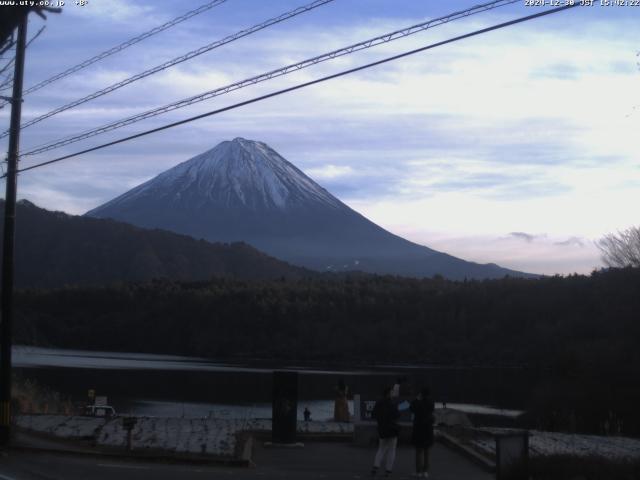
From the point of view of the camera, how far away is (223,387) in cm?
5478

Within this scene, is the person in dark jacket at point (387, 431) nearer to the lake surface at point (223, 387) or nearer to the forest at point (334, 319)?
the lake surface at point (223, 387)

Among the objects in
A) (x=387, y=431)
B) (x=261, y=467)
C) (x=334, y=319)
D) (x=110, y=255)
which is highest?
(x=110, y=255)

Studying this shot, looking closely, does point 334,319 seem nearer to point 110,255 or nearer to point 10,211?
point 110,255

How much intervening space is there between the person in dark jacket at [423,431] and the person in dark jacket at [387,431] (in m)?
0.33

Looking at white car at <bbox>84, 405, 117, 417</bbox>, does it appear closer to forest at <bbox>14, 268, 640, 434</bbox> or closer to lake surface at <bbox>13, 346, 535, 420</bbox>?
lake surface at <bbox>13, 346, 535, 420</bbox>

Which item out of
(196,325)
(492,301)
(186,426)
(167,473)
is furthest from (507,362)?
Result: (167,473)

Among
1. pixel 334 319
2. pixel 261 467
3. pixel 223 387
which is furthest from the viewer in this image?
pixel 334 319

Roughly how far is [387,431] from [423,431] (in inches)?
23.5

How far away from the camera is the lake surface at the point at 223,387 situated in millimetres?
42750

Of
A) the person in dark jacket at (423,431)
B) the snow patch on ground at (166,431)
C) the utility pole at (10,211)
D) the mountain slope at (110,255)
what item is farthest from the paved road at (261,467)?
the mountain slope at (110,255)

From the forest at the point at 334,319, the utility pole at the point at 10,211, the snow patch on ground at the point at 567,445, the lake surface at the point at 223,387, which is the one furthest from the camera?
the forest at the point at 334,319

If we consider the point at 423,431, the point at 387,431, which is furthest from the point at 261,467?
the point at 423,431

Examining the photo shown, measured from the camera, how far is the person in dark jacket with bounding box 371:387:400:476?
1516 cm

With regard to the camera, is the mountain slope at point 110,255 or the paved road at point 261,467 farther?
the mountain slope at point 110,255
